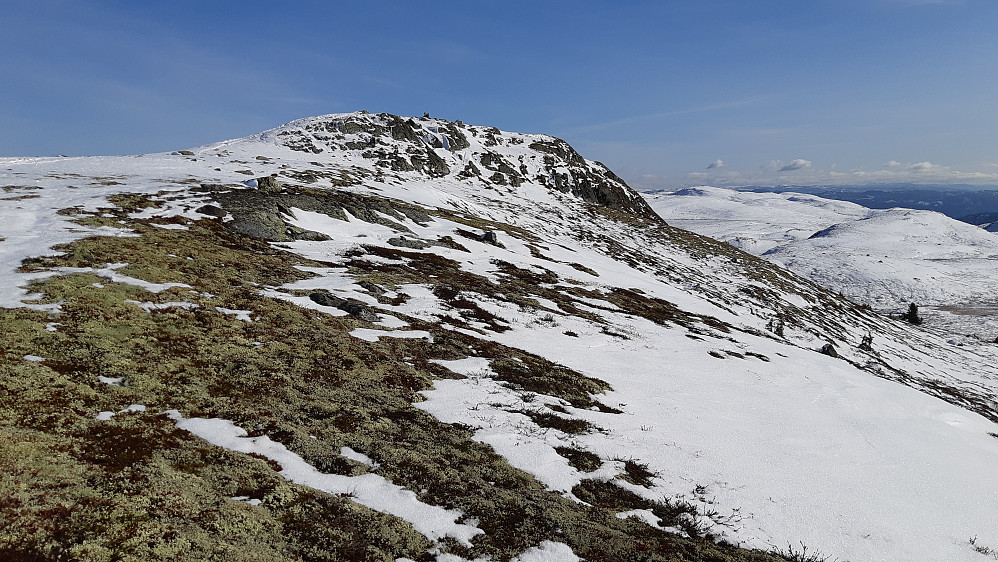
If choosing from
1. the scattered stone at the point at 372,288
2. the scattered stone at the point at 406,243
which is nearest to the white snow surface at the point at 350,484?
the scattered stone at the point at 372,288

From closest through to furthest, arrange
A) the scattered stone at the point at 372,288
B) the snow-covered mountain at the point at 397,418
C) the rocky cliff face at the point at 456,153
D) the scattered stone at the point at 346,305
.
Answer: the snow-covered mountain at the point at 397,418 → the scattered stone at the point at 346,305 → the scattered stone at the point at 372,288 → the rocky cliff face at the point at 456,153

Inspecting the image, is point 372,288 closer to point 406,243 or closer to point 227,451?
point 406,243

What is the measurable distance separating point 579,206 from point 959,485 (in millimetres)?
99866

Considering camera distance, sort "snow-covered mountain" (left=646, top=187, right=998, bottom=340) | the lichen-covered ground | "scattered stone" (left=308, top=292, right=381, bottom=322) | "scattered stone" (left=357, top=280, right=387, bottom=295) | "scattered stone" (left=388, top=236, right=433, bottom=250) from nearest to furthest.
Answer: the lichen-covered ground < "scattered stone" (left=308, top=292, right=381, bottom=322) < "scattered stone" (left=357, top=280, right=387, bottom=295) < "scattered stone" (left=388, top=236, right=433, bottom=250) < "snow-covered mountain" (left=646, top=187, right=998, bottom=340)

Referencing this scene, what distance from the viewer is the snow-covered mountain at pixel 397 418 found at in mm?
7738

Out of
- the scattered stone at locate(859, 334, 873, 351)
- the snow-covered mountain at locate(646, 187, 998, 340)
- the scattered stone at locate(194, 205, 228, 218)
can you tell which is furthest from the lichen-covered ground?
the snow-covered mountain at locate(646, 187, 998, 340)

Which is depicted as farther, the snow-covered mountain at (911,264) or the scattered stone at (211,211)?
the snow-covered mountain at (911,264)

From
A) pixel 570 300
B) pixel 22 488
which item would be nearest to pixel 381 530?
pixel 22 488

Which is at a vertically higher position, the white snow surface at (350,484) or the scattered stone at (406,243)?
the scattered stone at (406,243)

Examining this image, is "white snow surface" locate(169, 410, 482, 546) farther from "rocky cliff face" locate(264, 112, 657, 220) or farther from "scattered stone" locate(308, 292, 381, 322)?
"rocky cliff face" locate(264, 112, 657, 220)

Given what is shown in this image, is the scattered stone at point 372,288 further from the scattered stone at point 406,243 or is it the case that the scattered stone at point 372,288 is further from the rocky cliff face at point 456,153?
the rocky cliff face at point 456,153

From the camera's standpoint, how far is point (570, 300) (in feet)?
108

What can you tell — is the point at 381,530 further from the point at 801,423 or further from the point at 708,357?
the point at 708,357

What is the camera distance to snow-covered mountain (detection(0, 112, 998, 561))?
7.74 m
